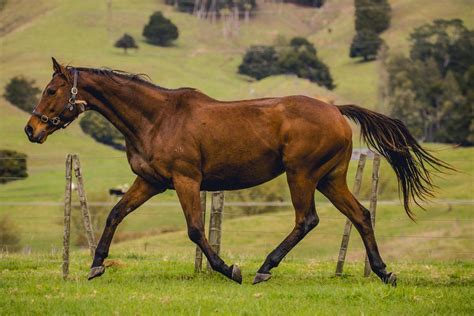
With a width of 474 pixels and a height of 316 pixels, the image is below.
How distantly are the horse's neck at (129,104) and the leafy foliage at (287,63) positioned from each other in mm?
135284

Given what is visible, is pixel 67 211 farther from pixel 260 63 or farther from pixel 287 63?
pixel 260 63

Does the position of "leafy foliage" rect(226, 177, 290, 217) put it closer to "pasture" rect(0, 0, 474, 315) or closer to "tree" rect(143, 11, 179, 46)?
"pasture" rect(0, 0, 474, 315)

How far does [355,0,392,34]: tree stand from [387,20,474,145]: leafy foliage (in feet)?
111

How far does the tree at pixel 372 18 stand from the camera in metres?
186

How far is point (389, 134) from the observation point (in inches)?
539

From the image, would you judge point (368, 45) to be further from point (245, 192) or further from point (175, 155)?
point (175, 155)

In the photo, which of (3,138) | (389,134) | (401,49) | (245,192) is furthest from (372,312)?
(401,49)

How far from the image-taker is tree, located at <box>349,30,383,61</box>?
16912 cm

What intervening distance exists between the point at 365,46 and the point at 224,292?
161996mm

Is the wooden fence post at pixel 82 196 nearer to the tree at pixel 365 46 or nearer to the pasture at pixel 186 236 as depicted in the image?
the pasture at pixel 186 236

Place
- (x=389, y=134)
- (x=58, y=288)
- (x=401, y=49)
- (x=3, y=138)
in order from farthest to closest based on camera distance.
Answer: (x=401, y=49)
(x=3, y=138)
(x=389, y=134)
(x=58, y=288)

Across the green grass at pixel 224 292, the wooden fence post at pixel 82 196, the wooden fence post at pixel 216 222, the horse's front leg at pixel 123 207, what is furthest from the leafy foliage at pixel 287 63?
the horse's front leg at pixel 123 207

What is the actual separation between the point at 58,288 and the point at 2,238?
39.3 meters

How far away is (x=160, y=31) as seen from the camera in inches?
6973
